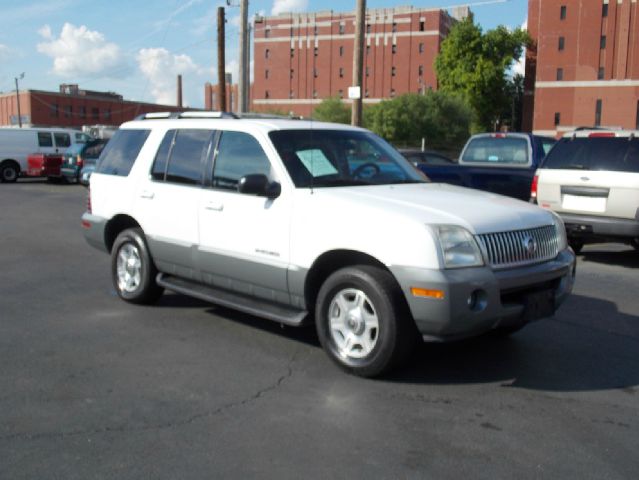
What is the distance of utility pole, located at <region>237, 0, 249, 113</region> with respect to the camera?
84.3 feet

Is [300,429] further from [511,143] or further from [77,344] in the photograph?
[511,143]

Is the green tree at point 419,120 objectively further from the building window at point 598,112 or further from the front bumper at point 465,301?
the front bumper at point 465,301

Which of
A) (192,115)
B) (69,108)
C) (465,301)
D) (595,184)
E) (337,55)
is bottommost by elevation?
(465,301)

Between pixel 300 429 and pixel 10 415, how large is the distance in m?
1.76

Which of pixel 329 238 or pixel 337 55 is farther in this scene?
pixel 337 55

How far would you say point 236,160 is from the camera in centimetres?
589

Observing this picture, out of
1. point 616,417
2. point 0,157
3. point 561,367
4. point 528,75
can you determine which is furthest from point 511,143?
point 528,75

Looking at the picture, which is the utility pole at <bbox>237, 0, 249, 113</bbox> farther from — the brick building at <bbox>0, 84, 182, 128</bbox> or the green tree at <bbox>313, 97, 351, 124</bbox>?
the brick building at <bbox>0, 84, 182, 128</bbox>

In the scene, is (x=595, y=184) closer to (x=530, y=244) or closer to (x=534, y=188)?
(x=534, y=188)

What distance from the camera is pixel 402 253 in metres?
4.54

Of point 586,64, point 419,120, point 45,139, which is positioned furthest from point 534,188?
point 586,64

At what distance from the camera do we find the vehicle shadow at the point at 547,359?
16.1 ft

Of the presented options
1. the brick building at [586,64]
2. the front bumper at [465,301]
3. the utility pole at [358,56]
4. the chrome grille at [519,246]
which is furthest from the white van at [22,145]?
the brick building at [586,64]

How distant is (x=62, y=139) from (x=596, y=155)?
24.2m
